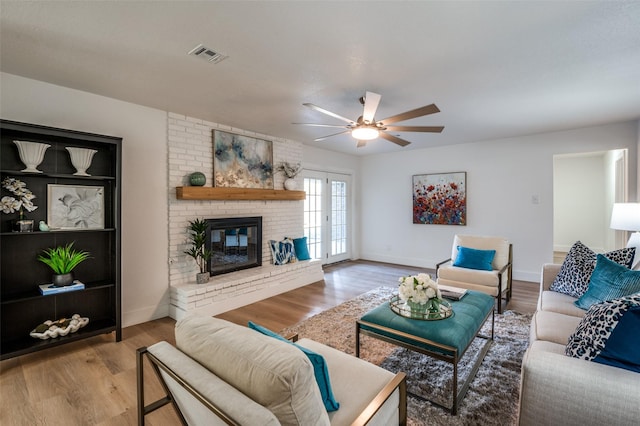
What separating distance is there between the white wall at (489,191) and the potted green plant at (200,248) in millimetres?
4125

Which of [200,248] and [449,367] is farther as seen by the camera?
[200,248]

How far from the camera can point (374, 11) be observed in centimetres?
174

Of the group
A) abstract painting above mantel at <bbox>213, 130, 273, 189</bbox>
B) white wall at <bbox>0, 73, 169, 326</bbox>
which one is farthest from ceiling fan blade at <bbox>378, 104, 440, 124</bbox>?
white wall at <bbox>0, 73, 169, 326</bbox>

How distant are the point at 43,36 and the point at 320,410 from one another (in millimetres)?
2844

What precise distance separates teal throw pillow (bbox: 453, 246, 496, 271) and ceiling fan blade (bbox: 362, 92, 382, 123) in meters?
2.38

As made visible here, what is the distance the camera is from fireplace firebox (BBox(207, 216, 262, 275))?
13.3 feet

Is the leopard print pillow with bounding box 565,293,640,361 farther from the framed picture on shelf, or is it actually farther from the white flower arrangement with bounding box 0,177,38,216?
the white flower arrangement with bounding box 0,177,38,216

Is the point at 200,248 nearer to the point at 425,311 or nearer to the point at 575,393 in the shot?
the point at 425,311

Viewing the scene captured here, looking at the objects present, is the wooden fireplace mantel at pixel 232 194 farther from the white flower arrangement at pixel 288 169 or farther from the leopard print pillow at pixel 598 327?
the leopard print pillow at pixel 598 327

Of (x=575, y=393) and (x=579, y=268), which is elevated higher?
(x=579, y=268)

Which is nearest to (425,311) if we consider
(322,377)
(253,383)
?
(322,377)

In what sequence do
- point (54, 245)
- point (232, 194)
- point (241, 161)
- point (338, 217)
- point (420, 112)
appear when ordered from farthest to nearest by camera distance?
point (338, 217)
point (241, 161)
point (232, 194)
point (54, 245)
point (420, 112)

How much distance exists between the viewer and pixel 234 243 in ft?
14.2

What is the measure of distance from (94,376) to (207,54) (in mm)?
2678
